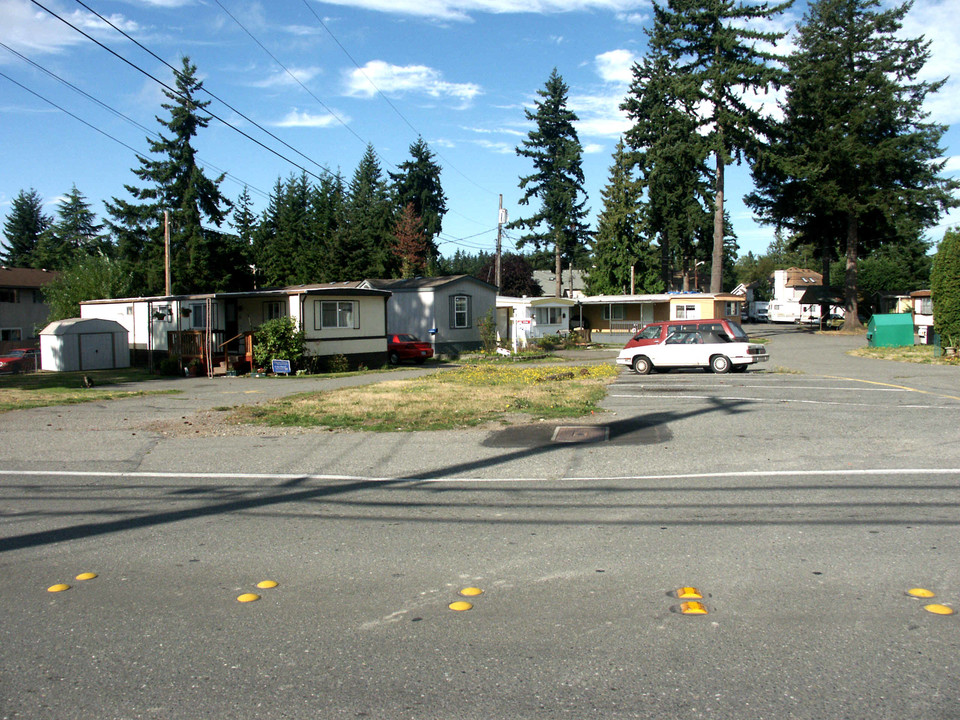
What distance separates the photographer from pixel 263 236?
79438mm

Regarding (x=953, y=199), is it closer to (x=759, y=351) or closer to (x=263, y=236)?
(x=759, y=351)

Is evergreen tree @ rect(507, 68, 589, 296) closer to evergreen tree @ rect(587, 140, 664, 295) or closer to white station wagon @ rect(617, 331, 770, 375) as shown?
evergreen tree @ rect(587, 140, 664, 295)

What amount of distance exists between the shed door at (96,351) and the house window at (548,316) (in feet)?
81.7

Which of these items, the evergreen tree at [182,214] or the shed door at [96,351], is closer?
the shed door at [96,351]

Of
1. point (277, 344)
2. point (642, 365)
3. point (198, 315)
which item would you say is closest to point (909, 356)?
point (642, 365)

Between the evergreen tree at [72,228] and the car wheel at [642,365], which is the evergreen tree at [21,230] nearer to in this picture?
the evergreen tree at [72,228]

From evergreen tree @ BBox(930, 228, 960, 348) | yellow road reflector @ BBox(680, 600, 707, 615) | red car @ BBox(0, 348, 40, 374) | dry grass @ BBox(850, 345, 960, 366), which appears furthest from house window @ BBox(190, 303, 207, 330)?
yellow road reflector @ BBox(680, 600, 707, 615)

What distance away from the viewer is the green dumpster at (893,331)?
38094 mm

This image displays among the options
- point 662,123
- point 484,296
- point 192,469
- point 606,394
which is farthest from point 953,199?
point 192,469

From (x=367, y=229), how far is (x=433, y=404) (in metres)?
60.3

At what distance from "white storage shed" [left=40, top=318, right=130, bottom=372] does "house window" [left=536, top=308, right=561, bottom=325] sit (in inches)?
969

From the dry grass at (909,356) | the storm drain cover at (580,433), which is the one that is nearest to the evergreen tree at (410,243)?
the dry grass at (909,356)

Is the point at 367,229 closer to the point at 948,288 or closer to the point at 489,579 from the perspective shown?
the point at 948,288

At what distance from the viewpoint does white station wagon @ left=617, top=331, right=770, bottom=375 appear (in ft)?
76.0
